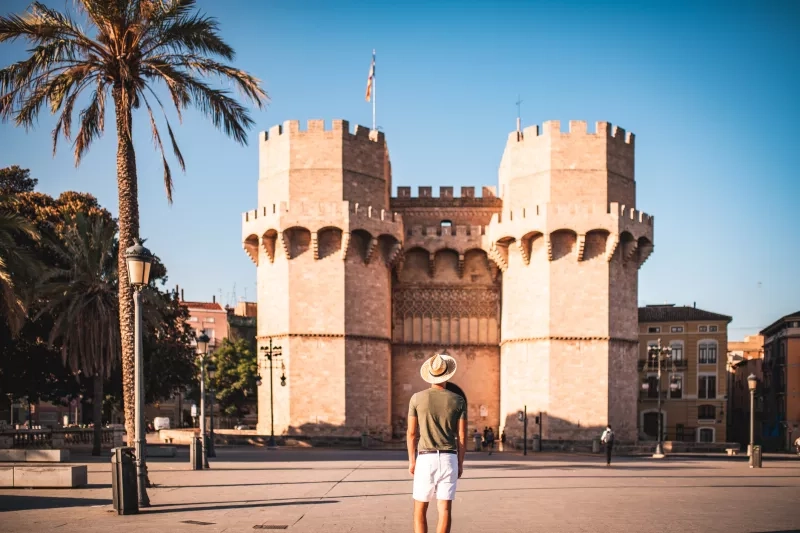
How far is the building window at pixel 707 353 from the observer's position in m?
56.6

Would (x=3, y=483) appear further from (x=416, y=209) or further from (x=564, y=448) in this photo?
(x=416, y=209)

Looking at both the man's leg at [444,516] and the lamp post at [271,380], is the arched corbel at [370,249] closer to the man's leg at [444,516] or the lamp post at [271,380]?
the lamp post at [271,380]

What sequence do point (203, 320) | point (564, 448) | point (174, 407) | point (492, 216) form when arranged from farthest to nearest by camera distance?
point (203, 320) < point (174, 407) < point (492, 216) < point (564, 448)

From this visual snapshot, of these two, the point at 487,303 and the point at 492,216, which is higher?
the point at 492,216

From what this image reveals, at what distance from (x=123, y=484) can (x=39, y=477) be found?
13.1ft

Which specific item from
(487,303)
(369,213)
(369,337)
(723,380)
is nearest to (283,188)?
(369,213)

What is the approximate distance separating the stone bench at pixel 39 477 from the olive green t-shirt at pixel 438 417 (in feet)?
31.7

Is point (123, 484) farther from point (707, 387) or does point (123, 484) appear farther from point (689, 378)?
point (707, 387)

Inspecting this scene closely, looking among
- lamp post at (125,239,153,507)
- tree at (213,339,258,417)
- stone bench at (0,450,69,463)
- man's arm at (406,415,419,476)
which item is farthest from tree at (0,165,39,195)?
man's arm at (406,415,419,476)

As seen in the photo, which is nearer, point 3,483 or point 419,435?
point 419,435

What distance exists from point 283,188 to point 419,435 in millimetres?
31400

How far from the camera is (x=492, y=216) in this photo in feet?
142

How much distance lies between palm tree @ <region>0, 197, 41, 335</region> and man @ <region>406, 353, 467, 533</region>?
49.0 ft

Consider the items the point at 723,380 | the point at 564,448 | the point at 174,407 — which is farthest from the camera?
the point at 174,407
